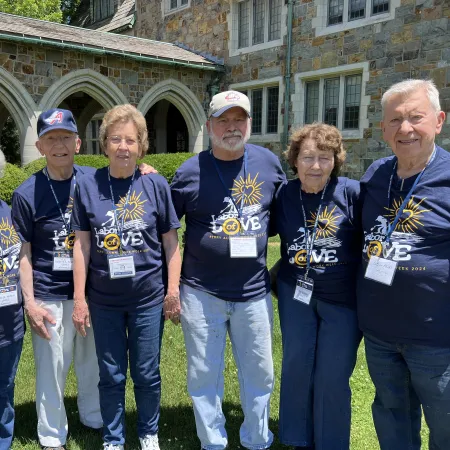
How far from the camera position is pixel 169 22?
49.4 feet

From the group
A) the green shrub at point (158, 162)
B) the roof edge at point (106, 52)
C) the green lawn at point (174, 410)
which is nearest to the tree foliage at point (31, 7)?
the roof edge at point (106, 52)

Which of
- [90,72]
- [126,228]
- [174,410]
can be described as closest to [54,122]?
[126,228]

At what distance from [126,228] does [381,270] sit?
51.8 inches

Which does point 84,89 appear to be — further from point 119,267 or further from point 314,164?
point 314,164

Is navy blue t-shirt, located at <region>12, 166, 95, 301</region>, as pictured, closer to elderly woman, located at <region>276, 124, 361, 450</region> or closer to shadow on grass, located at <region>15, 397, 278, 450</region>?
shadow on grass, located at <region>15, 397, 278, 450</region>

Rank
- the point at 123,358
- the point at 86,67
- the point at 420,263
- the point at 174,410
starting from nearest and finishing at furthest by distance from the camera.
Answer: the point at 420,263, the point at 123,358, the point at 174,410, the point at 86,67

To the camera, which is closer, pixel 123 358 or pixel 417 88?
pixel 417 88

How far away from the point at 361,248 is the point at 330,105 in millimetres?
9599

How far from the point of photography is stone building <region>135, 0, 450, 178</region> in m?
9.43

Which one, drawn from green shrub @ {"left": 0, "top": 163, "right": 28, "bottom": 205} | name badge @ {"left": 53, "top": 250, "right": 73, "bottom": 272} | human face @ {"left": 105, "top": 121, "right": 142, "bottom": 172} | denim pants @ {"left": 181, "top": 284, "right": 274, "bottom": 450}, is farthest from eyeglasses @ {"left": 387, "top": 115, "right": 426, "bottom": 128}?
green shrub @ {"left": 0, "top": 163, "right": 28, "bottom": 205}

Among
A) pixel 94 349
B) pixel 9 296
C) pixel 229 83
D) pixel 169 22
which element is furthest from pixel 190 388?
pixel 169 22

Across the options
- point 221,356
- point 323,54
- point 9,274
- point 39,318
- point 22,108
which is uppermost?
point 323,54

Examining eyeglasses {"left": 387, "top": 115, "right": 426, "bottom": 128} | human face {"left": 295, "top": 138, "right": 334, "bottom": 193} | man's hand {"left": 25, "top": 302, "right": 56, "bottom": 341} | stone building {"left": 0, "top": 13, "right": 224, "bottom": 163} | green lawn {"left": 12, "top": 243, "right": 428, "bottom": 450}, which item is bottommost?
green lawn {"left": 12, "top": 243, "right": 428, "bottom": 450}

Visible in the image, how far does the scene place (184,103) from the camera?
13445mm
